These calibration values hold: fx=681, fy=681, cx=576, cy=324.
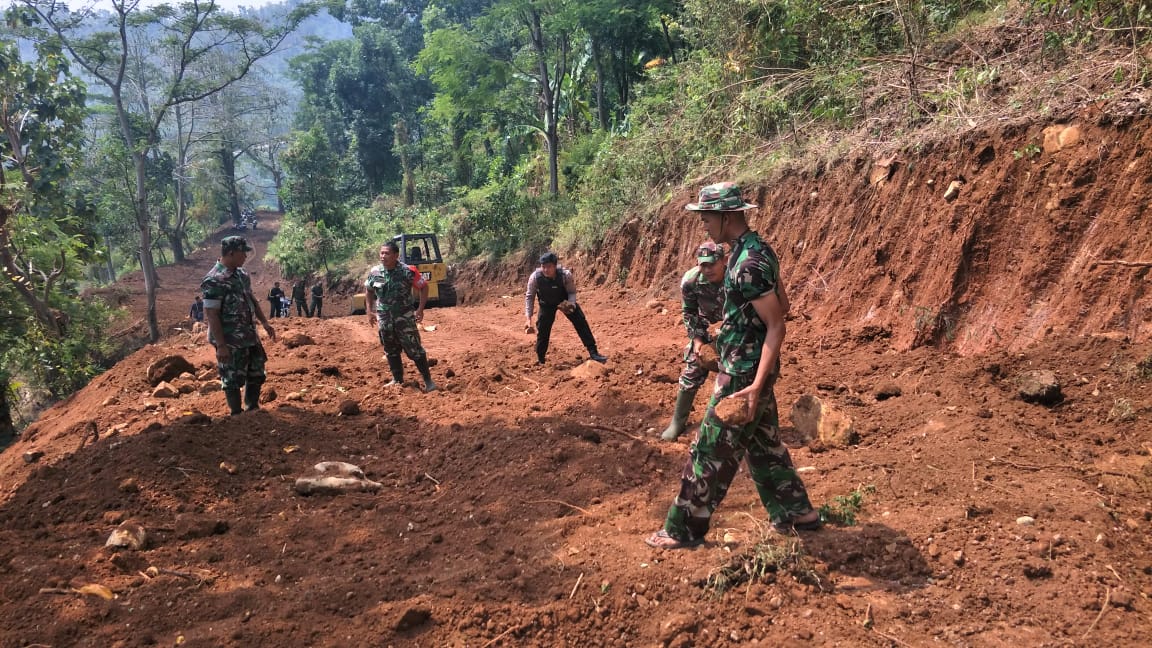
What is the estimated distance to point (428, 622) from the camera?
3129mm

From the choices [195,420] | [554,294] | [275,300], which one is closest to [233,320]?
[195,420]

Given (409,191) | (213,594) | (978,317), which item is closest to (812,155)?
(978,317)

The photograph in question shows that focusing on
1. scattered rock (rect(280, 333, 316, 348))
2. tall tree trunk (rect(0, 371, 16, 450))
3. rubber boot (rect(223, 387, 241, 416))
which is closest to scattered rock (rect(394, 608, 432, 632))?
rubber boot (rect(223, 387, 241, 416))

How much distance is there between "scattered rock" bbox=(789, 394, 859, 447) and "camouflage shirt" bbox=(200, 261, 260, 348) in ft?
15.6

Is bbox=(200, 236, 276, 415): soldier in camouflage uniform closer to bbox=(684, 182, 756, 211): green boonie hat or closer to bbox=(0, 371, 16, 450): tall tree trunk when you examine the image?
bbox=(684, 182, 756, 211): green boonie hat

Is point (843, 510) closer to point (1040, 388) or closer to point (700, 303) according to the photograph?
point (700, 303)

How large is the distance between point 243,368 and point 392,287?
1.61m

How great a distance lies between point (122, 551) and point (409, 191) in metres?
30.4

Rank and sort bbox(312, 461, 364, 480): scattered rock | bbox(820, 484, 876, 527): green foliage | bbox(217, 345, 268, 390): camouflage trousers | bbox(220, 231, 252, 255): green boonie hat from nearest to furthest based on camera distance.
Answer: bbox(820, 484, 876, 527): green foliage, bbox(312, 461, 364, 480): scattered rock, bbox(220, 231, 252, 255): green boonie hat, bbox(217, 345, 268, 390): camouflage trousers

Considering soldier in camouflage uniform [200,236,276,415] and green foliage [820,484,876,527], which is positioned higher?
soldier in camouflage uniform [200,236,276,415]

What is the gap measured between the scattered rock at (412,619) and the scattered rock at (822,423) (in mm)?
3204

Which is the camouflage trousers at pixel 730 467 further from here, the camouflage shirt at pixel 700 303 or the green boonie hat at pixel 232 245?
the green boonie hat at pixel 232 245

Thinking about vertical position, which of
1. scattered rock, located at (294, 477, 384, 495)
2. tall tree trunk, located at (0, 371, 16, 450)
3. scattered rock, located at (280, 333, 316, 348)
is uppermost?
scattered rock, located at (280, 333, 316, 348)

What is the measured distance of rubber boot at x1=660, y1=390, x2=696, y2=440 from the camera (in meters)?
5.44
